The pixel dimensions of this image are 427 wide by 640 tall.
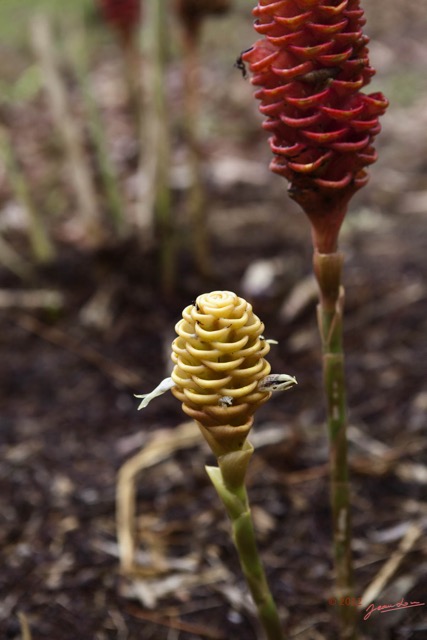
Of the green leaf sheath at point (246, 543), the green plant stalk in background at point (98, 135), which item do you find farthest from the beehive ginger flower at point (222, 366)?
the green plant stalk in background at point (98, 135)

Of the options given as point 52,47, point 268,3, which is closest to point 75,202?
point 52,47

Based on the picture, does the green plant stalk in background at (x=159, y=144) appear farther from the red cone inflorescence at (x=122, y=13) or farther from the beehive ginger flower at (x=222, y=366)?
the beehive ginger flower at (x=222, y=366)

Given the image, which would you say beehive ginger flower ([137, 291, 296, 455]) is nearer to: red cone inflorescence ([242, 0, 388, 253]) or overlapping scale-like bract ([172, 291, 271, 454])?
overlapping scale-like bract ([172, 291, 271, 454])

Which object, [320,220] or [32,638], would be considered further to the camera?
[32,638]

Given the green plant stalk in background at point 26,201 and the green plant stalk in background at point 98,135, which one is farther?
the green plant stalk in background at point 98,135

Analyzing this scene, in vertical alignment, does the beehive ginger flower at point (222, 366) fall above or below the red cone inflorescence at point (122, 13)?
below

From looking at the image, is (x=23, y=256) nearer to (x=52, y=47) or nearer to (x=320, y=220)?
(x=52, y=47)
